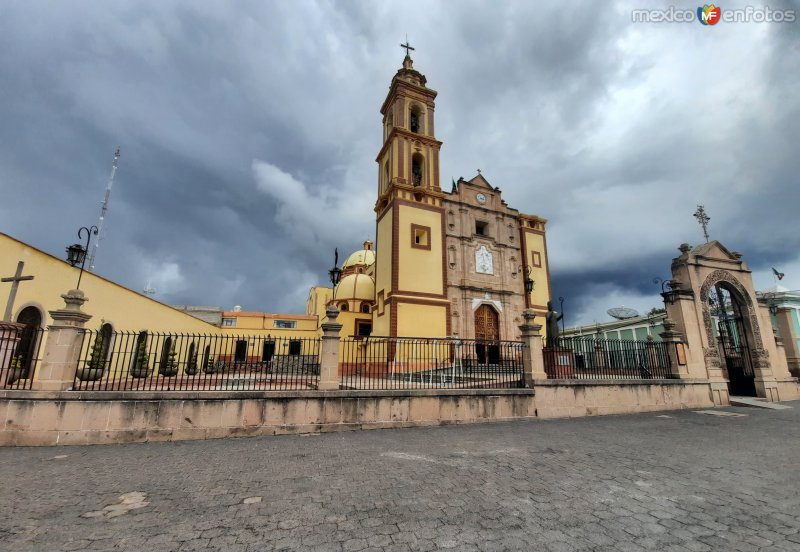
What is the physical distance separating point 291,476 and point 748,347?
18817 millimetres

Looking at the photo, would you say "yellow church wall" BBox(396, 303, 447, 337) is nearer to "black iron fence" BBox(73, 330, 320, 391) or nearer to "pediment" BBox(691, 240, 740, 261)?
"black iron fence" BBox(73, 330, 320, 391)

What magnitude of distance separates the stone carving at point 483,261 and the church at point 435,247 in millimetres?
75

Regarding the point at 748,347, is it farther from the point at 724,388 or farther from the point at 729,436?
the point at 729,436

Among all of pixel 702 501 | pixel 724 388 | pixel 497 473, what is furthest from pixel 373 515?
pixel 724 388

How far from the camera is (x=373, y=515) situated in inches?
143

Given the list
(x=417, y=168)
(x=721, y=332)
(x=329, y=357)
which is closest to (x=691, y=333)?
(x=721, y=332)

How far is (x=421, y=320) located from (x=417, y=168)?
12118 millimetres

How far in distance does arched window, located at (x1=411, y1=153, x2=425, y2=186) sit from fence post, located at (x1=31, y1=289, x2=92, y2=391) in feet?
71.1

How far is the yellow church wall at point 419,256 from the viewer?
23234 millimetres

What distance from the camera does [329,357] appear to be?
30.0 feet

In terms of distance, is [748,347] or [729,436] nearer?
[729,436]

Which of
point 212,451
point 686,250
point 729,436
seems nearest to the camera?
→ point 212,451

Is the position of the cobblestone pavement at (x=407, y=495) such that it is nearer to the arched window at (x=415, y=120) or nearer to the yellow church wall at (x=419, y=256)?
the yellow church wall at (x=419, y=256)

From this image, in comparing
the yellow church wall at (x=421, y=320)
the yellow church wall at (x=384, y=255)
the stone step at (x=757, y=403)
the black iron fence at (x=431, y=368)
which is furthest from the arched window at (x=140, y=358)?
the stone step at (x=757, y=403)
